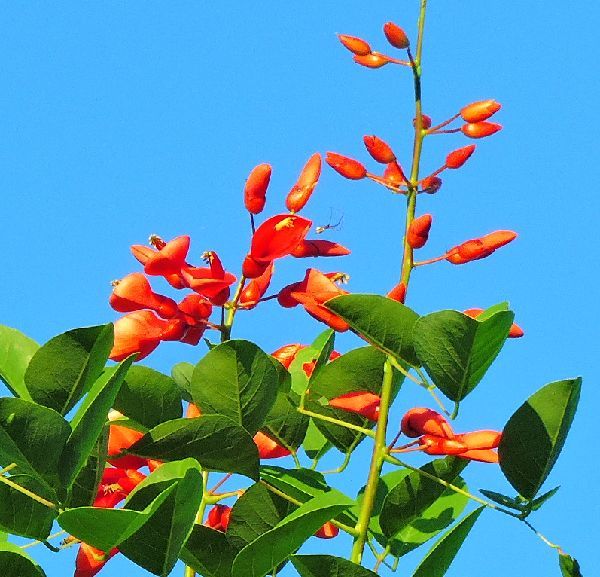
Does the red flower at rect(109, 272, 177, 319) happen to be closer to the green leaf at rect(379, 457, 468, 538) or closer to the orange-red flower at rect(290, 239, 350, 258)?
the orange-red flower at rect(290, 239, 350, 258)

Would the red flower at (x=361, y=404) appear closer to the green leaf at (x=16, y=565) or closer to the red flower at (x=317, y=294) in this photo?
the red flower at (x=317, y=294)

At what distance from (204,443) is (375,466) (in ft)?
0.74

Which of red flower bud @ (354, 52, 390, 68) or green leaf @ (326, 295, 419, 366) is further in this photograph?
red flower bud @ (354, 52, 390, 68)

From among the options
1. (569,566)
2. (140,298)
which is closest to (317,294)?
(140,298)

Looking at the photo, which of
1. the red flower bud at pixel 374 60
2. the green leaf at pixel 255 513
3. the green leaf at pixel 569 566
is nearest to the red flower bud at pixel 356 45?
the red flower bud at pixel 374 60

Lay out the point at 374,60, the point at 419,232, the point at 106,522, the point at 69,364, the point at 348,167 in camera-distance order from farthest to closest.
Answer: the point at 374,60 < the point at 348,167 < the point at 419,232 < the point at 69,364 < the point at 106,522

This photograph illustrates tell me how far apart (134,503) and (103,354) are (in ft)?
0.54

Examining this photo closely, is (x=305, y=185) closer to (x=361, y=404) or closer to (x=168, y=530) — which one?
(x=361, y=404)

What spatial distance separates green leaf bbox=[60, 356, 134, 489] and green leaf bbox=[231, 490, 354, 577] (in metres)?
0.20

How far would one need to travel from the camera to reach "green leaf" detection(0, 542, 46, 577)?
48.6 inches

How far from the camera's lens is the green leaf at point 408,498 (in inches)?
58.8

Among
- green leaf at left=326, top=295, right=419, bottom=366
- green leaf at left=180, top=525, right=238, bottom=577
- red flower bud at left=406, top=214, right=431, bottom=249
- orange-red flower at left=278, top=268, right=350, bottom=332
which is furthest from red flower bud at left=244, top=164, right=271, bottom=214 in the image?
green leaf at left=180, top=525, right=238, bottom=577

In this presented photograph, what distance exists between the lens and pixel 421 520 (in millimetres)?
1555

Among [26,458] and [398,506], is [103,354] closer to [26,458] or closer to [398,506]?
[26,458]
